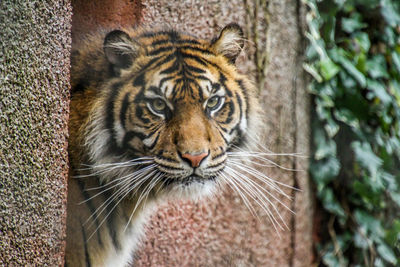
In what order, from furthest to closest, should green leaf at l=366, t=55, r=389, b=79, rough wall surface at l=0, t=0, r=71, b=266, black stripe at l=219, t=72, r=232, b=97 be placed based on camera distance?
green leaf at l=366, t=55, r=389, b=79 < black stripe at l=219, t=72, r=232, b=97 < rough wall surface at l=0, t=0, r=71, b=266

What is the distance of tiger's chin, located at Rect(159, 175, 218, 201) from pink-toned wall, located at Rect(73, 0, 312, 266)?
2.8 inches

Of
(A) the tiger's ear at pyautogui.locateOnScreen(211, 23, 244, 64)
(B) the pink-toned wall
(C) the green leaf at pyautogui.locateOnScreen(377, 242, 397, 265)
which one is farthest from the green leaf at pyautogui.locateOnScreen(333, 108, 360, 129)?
(A) the tiger's ear at pyautogui.locateOnScreen(211, 23, 244, 64)

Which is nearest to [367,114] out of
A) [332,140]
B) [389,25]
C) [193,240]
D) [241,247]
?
[332,140]

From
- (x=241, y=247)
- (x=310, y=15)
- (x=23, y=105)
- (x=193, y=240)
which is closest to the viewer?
(x=23, y=105)

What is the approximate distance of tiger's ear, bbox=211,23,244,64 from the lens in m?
1.10

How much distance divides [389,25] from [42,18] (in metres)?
1.61

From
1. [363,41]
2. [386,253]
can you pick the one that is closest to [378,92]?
[363,41]

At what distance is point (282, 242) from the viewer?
61.3 inches

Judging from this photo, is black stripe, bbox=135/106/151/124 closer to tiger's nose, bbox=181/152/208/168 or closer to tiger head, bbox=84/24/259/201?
tiger head, bbox=84/24/259/201

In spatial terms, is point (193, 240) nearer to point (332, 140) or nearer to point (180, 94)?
point (180, 94)

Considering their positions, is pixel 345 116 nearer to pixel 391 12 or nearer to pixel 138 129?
pixel 391 12

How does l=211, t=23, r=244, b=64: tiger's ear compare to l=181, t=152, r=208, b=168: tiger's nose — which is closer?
l=181, t=152, r=208, b=168: tiger's nose

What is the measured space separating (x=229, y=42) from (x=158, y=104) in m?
0.24

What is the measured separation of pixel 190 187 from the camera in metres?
1.03
